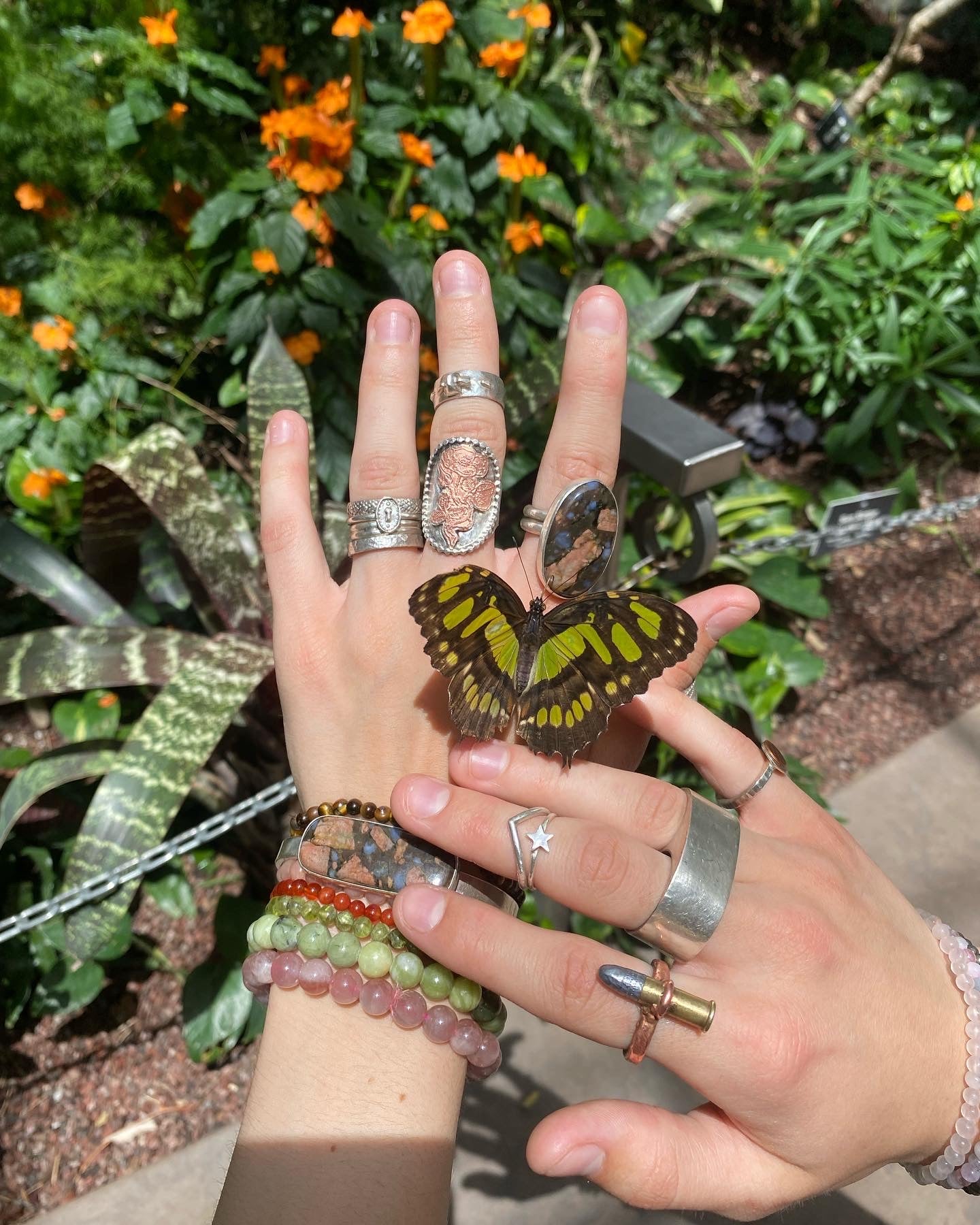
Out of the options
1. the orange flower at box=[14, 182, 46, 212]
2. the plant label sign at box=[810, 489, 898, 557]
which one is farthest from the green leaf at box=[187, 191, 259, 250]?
the plant label sign at box=[810, 489, 898, 557]

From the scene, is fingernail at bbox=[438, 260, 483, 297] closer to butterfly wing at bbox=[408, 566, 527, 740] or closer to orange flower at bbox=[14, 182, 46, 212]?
butterfly wing at bbox=[408, 566, 527, 740]

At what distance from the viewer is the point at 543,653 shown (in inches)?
42.0

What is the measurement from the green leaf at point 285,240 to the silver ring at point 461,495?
1.41 m

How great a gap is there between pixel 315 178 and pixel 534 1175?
2547mm

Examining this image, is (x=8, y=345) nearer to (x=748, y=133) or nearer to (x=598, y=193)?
(x=598, y=193)

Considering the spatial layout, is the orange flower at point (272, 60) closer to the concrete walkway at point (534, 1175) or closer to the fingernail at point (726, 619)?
the fingernail at point (726, 619)

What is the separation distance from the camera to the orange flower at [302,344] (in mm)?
2430

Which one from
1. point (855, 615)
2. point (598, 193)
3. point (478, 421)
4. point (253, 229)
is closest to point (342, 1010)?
point (478, 421)

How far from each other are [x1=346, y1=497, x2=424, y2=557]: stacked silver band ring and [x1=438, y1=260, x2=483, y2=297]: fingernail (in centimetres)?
34

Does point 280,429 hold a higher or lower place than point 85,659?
higher

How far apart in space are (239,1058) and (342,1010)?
115cm

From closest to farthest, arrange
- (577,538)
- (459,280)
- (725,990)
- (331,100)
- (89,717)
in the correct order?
(725,990)
(577,538)
(459,280)
(89,717)
(331,100)

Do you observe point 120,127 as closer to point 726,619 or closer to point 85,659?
point 85,659

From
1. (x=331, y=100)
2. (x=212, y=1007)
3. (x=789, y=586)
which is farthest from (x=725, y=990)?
Answer: (x=331, y=100)
